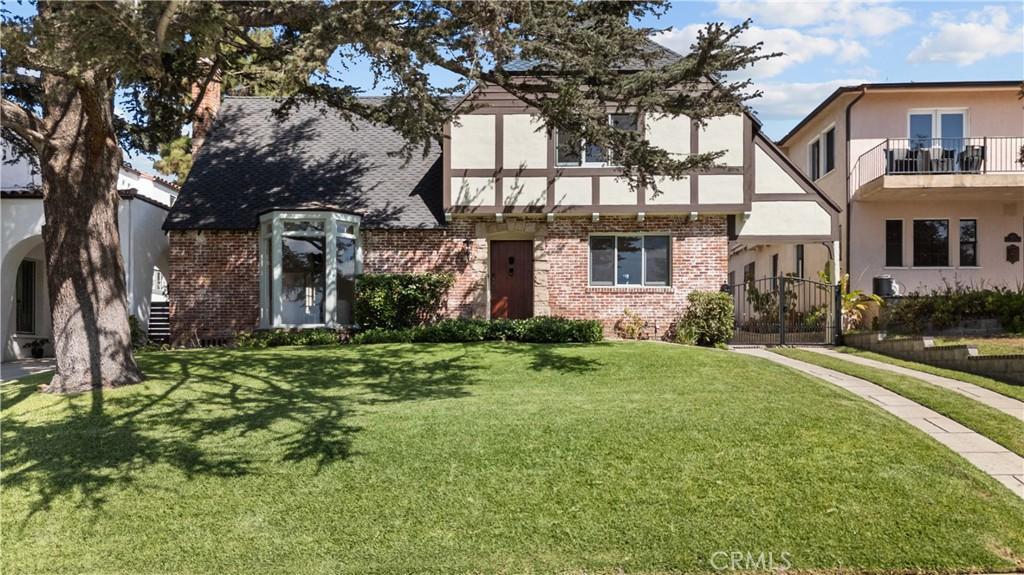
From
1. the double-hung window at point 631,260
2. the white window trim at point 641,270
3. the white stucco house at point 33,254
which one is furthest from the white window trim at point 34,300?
the double-hung window at point 631,260

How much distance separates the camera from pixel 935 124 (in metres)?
17.9

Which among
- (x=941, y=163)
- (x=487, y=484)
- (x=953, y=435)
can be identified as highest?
(x=941, y=163)

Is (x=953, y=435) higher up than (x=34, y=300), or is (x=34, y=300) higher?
(x=34, y=300)

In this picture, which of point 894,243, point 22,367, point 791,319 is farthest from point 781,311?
point 22,367

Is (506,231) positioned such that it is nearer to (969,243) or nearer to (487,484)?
(487,484)

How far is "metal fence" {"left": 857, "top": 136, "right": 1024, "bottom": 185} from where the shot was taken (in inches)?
663

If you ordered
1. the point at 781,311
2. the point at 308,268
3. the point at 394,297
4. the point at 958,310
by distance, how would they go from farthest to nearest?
the point at 308,268
the point at 394,297
the point at 781,311
the point at 958,310

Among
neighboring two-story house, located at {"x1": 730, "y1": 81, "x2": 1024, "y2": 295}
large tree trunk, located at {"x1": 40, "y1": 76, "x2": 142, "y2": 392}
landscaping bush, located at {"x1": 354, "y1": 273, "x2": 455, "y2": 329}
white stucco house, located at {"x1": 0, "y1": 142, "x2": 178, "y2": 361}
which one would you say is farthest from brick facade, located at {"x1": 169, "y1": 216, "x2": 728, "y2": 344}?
large tree trunk, located at {"x1": 40, "y1": 76, "x2": 142, "y2": 392}

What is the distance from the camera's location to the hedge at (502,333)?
44.4ft

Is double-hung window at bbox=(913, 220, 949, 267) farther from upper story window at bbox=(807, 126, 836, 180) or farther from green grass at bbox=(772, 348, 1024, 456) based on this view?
green grass at bbox=(772, 348, 1024, 456)

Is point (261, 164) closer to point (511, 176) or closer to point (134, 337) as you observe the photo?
point (134, 337)

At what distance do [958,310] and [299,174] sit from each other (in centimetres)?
1411

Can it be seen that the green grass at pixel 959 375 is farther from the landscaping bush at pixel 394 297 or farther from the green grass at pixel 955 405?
the landscaping bush at pixel 394 297

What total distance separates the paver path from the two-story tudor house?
12.7 feet
